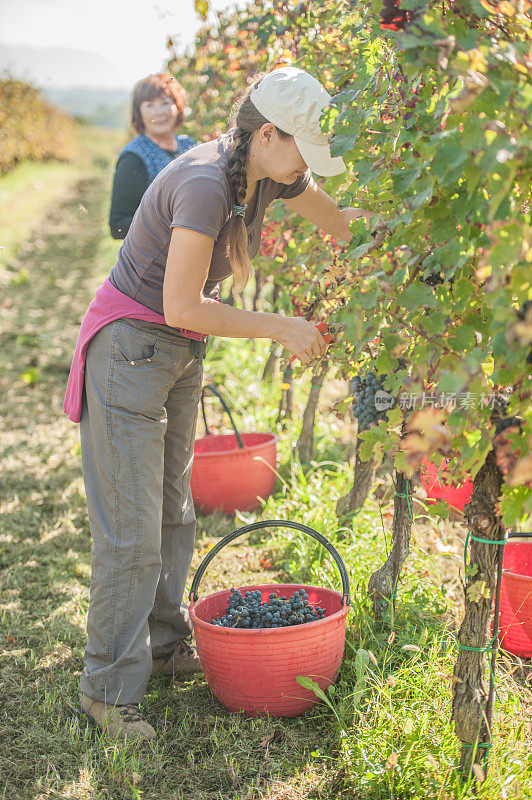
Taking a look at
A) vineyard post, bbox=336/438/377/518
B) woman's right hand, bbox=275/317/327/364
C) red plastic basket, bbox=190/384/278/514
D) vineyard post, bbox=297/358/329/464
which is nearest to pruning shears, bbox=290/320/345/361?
woman's right hand, bbox=275/317/327/364

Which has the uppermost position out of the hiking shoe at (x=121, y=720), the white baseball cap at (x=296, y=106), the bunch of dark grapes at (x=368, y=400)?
the white baseball cap at (x=296, y=106)

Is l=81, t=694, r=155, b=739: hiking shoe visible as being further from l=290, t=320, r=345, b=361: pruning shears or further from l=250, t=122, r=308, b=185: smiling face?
l=250, t=122, r=308, b=185: smiling face

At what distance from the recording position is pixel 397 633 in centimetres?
227

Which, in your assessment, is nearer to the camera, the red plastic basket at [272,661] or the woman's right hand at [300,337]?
the woman's right hand at [300,337]

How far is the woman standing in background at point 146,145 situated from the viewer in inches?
128

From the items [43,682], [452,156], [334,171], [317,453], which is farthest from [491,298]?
[317,453]

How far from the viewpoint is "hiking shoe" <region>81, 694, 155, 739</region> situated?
198cm

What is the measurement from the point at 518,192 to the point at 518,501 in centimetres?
58

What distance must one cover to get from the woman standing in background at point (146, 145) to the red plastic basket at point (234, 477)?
0.91 m

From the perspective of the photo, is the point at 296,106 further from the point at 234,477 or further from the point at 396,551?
the point at 234,477

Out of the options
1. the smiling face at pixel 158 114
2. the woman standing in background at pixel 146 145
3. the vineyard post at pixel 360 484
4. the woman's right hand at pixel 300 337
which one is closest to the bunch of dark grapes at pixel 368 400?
the vineyard post at pixel 360 484

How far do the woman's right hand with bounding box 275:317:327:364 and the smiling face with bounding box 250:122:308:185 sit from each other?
1.26 ft

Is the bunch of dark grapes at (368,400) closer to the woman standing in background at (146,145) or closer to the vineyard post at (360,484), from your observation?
the vineyard post at (360,484)

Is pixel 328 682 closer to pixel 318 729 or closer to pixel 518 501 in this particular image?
pixel 318 729
